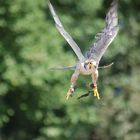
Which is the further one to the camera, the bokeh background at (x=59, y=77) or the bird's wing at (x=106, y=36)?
the bokeh background at (x=59, y=77)

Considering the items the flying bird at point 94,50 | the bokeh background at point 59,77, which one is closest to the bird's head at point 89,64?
the flying bird at point 94,50

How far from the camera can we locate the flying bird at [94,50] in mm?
2170

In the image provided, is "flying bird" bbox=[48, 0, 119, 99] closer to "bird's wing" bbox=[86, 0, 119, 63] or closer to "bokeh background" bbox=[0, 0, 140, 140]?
"bird's wing" bbox=[86, 0, 119, 63]

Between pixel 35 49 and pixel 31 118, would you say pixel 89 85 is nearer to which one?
pixel 35 49

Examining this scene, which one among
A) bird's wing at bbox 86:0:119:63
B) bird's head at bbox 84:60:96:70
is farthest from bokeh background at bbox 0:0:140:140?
bird's head at bbox 84:60:96:70

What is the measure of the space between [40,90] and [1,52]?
39.7 inches

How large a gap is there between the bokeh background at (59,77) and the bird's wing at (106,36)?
10.3m

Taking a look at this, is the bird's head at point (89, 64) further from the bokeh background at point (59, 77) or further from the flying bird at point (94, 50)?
the bokeh background at point (59, 77)

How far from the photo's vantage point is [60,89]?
1388 cm

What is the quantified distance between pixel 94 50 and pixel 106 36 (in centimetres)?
8

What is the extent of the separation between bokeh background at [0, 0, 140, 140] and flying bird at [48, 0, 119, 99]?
34.0 feet

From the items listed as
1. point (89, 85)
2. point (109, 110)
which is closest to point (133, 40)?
point (109, 110)

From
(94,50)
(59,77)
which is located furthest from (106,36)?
(59,77)

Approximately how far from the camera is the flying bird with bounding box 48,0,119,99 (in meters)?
2.17
